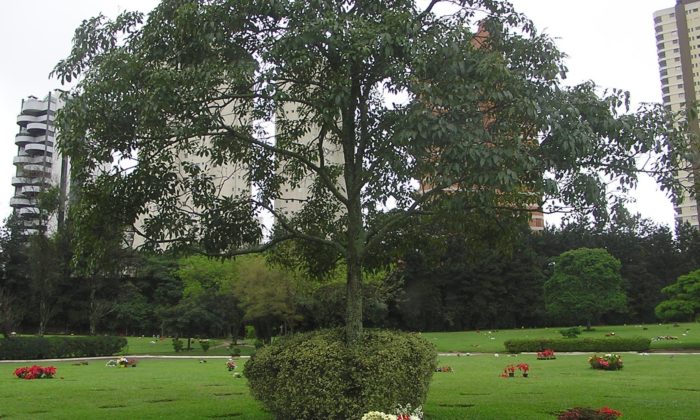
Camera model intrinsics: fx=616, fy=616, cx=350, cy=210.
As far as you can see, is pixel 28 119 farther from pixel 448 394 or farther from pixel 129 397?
pixel 448 394

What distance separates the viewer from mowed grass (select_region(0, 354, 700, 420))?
32.0 feet

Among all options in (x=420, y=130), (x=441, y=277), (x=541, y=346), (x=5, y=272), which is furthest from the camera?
(x=441, y=277)

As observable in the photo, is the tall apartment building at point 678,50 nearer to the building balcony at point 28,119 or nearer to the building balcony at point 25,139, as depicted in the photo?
the building balcony at point 28,119

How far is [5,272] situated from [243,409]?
49.1m

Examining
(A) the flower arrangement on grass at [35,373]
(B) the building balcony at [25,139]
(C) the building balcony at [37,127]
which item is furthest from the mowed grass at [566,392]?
(B) the building balcony at [25,139]

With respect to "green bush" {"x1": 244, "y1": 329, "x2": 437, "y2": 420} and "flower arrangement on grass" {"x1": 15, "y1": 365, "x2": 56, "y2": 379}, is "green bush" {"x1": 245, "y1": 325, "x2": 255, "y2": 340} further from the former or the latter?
"green bush" {"x1": 244, "y1": 329, "x2": 437, "y2": 420}

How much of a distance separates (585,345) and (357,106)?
77.4ft

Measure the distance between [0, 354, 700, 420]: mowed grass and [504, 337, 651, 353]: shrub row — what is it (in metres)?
8.81

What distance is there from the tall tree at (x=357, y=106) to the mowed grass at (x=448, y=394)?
3.25m

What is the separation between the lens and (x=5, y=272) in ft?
169

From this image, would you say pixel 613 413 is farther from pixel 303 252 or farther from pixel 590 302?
pixel 590 302

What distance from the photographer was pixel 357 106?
8.50 m

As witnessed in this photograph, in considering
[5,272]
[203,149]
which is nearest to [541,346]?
[203,149]

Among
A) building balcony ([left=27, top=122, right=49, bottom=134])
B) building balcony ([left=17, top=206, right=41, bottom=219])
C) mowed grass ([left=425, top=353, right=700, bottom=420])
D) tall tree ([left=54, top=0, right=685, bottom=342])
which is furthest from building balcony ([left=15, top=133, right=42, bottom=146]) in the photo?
tall tree ([left=54, top=0, right=685, bottom=342])
